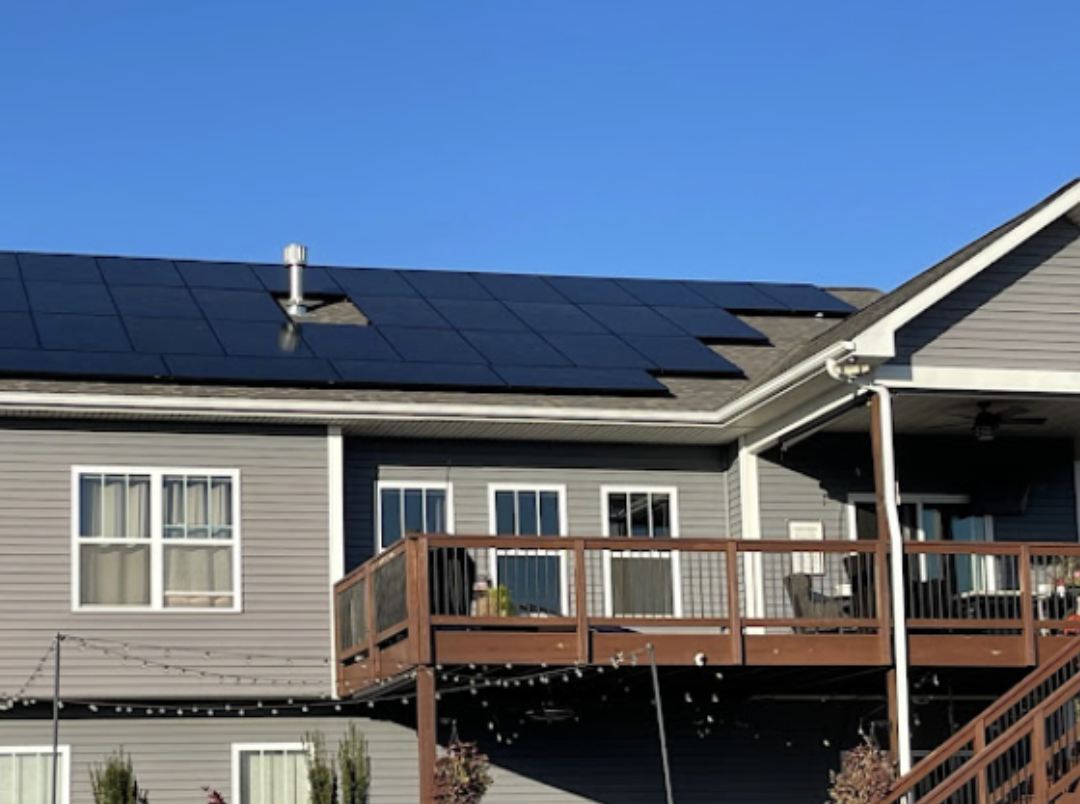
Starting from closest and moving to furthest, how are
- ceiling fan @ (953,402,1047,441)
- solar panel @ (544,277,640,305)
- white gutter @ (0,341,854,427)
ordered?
white gutter @ (0,341,854,427)
ceiling fan @ (953,402,1047,441)
solar panel @ (544,277,640,305)

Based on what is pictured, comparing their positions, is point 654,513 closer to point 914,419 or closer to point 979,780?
point 914,419

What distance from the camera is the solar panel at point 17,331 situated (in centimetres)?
2144

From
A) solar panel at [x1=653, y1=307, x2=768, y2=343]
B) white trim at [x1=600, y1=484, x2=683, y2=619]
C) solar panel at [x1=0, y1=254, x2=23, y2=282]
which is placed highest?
solar panel at [x1=0, y1=254, x2=23, y2=282]

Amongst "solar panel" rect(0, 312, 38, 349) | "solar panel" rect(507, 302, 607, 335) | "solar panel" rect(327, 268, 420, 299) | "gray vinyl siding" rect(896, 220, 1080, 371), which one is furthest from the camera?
"solar panel" rect(327, 268, 420, 299)

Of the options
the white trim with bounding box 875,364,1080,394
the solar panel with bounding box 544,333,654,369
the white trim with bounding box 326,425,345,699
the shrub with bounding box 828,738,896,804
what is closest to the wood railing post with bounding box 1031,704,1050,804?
the shrub with bounding box 828,738,896,804

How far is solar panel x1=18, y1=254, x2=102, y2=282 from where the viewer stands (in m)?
24.6

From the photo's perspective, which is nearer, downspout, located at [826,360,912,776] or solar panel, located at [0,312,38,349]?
downspout, located at [826,360,912,776]

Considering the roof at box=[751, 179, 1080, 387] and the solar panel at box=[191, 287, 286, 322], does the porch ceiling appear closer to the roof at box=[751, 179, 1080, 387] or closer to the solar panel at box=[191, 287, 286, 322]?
the roof at box=[751, 179, 1080, 387]

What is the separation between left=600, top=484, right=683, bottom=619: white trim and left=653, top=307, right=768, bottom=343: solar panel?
2.43 meters

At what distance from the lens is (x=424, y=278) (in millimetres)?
26953

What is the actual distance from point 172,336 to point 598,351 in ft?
15.9

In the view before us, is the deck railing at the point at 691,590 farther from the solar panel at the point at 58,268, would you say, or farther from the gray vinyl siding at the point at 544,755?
the solar panel at the point at 58,268

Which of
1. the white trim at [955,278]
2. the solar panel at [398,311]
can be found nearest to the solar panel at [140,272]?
the solar panel at [398,311]

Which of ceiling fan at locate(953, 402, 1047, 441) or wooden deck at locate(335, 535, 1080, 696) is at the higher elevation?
ceiling fan at locate(953, 402, 1047, 441)
